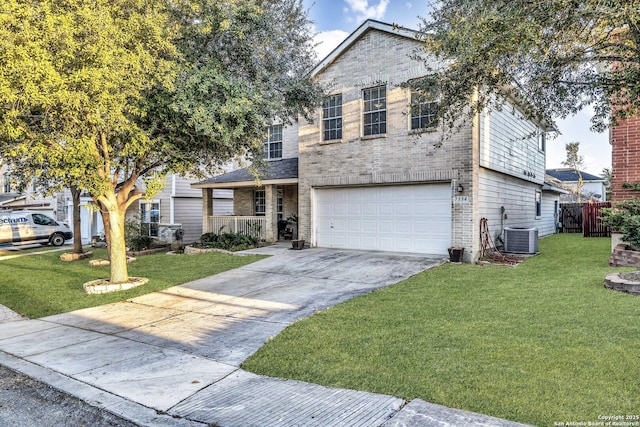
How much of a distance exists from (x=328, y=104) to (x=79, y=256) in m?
11.0

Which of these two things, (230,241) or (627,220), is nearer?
(627,220)

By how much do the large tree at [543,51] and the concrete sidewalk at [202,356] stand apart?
4.57 metres

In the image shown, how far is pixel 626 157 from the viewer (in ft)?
35.2

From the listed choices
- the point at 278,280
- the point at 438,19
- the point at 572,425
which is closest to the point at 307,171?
the point at 278,280

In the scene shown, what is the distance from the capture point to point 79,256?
15.7 meters

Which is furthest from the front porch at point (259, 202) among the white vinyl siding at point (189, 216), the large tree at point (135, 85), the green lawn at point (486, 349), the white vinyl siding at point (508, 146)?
the green lawn at point (486, 349)

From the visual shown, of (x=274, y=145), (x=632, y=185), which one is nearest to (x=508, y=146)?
(x=632, y=185)

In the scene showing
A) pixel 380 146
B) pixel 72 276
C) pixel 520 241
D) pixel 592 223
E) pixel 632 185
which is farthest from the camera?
pixel 592 223

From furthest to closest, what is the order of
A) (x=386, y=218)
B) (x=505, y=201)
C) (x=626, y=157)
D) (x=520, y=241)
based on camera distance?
(x=505, y=201), (x=386, y=218), (x=520, y=241), (x=626, y=157)

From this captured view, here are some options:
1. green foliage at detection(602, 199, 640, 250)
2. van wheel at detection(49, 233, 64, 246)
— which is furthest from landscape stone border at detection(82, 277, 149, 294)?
van wheel at detection(49, 233, 64, 246)

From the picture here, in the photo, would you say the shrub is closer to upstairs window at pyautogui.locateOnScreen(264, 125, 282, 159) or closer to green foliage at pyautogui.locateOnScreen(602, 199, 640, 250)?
upstairs window at pyautogui.locateOnScreen(264, 125, 282, 159)

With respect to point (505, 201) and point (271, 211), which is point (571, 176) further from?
point (271, 211)

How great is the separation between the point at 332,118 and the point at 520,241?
737cm

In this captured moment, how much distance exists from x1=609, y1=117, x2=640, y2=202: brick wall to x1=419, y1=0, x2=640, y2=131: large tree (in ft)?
9.27
